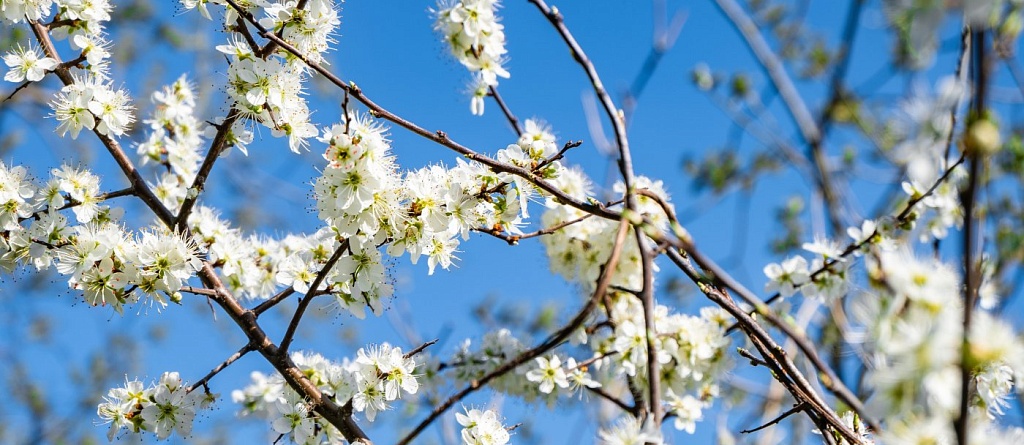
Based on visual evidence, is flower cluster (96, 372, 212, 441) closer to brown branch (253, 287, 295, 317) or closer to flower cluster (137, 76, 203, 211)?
brown branch (253, 287, 295, 317)

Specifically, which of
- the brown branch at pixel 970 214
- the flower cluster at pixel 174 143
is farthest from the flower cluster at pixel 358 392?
the brown branch at pixel 970 214

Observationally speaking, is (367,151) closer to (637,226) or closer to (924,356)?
(637,226)

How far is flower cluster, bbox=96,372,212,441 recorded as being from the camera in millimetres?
2273

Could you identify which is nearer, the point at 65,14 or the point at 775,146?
the point at 65,14

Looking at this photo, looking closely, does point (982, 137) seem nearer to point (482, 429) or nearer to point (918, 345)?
point (918, 345)

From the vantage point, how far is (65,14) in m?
2.45

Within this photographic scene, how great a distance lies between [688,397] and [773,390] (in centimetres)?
208

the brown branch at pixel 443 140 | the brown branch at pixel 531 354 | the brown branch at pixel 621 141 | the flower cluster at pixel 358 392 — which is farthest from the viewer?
the flower cluster at pixel 358 392

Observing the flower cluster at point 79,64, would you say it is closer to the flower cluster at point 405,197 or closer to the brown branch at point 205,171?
the brown branch at point 205,171

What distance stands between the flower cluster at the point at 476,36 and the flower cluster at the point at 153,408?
135 cm

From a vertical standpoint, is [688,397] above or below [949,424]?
above

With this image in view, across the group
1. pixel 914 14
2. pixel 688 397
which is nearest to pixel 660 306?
pixel 688 397

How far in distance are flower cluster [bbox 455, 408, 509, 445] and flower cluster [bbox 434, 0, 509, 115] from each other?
1115 millimetres

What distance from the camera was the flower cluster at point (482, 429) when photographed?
7.03 feet
